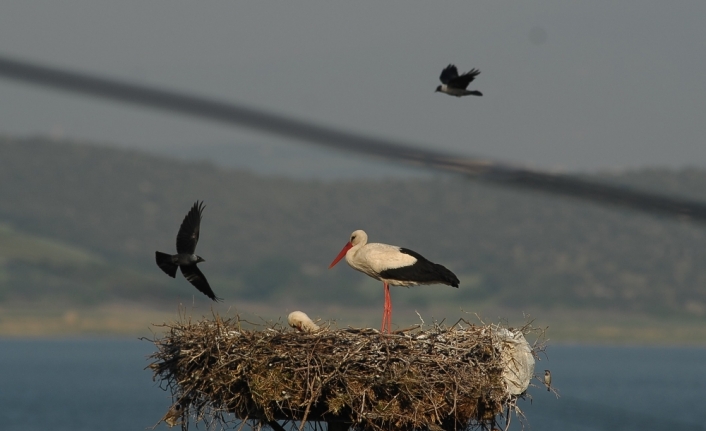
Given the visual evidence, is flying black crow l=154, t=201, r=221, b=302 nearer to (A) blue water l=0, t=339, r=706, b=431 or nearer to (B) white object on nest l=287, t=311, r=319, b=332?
(B) white object on nest l=287, t=311, r=319, b=332

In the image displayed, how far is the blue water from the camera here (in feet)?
199

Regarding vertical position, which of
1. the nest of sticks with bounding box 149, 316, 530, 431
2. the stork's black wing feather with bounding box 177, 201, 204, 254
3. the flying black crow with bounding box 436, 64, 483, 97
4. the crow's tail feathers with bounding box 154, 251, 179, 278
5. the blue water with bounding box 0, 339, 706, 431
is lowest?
the blue water with bounding box 0, 339, 706, 431

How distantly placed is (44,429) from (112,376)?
47727 millimetres

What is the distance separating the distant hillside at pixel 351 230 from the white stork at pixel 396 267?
113m

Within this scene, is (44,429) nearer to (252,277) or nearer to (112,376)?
(112,376)

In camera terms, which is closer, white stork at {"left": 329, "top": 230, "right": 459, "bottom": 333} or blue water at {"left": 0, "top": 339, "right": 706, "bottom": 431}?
white stork at {"left": 329, "top": 230, "right": 459, "bottom": 333}

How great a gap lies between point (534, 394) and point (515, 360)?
67178mm

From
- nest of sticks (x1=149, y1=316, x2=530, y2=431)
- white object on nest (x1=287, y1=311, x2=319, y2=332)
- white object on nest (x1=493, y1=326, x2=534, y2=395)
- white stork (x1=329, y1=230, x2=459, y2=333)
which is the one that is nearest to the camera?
nest of sticks (x1=149, y1=316, x2=530, y2=431)

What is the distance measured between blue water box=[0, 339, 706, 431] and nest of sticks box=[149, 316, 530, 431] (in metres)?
24.2

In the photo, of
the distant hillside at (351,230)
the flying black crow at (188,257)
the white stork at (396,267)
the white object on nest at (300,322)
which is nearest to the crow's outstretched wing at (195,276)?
the flying black crow at (188,257)

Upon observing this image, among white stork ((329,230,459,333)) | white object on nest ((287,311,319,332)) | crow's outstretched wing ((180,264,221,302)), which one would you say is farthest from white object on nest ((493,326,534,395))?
crow's outstretched wing ((180,264,221,302))

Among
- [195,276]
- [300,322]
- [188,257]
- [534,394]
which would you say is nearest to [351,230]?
[534,394]

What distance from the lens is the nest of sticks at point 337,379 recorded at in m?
8.58

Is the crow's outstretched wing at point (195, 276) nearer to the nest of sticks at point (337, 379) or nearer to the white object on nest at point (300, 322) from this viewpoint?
the nest of sticks at point (337, 379)
